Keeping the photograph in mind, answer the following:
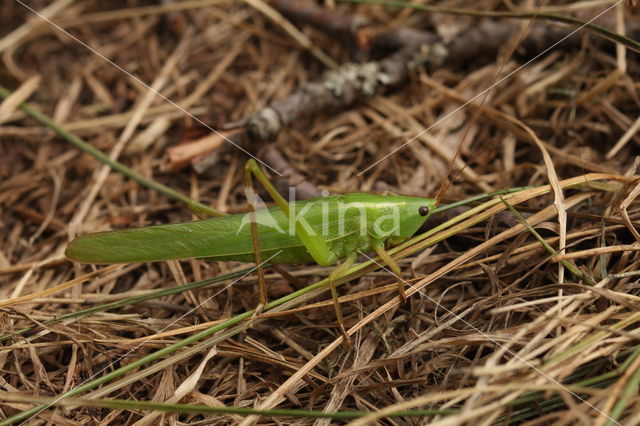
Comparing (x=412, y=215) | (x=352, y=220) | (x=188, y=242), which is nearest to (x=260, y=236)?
(x=188, y=242)

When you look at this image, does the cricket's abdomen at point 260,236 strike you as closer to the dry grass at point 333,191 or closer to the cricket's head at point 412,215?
the cricket's head at point 412,215

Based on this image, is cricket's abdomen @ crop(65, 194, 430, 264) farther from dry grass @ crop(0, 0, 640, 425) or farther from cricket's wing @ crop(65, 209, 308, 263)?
dry grass @ crop(0, 0, 640, 425)

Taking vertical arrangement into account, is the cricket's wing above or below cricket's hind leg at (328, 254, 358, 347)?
above

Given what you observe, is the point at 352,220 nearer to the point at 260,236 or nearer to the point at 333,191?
the point at 260,236

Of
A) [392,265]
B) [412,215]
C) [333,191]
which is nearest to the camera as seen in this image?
[392,265]

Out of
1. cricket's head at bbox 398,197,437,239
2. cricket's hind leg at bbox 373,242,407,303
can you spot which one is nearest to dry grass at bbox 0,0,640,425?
cricket's hind leg at bbox 373,242,407,303

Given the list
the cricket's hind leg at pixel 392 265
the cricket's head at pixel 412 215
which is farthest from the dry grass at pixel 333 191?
the cricket's head at pixel 412 215
